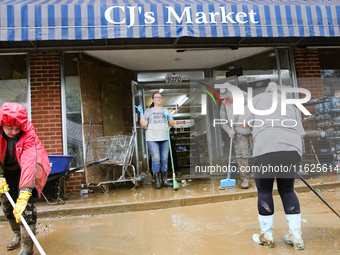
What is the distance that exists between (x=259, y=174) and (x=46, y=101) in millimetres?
4754

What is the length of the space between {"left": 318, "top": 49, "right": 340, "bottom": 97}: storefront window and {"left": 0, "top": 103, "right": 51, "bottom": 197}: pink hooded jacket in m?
6.67

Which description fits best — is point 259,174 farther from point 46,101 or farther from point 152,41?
point 46,101

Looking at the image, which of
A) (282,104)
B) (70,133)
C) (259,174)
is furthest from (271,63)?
(70,133)

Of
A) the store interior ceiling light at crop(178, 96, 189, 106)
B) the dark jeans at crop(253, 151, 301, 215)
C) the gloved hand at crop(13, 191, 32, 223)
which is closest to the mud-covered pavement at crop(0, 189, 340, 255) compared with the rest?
the dark jeans at crop(253, 151, 301, 215)

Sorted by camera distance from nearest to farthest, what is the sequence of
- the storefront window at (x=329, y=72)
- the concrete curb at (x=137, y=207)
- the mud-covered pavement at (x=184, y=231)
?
the mud-covered pavement at (x=184, y=231) < the concrete curb at (x=137, y=207) < the storefront window at (x=329, y=72)

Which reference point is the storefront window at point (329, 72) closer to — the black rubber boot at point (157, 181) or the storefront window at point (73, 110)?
the black rubber boot at point (157, 181)

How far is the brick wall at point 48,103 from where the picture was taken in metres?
5.60

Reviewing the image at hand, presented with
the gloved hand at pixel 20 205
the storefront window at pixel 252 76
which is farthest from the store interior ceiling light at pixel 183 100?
the gloved hand at pixel 20 205

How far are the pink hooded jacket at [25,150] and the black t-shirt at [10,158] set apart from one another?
4 cm

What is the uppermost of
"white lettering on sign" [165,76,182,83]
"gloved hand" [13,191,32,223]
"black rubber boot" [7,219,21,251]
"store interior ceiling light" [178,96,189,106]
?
"white lettering on sign" [165,76,182,83]

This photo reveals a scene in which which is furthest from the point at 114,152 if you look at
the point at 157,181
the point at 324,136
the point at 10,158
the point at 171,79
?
the point at 324,136

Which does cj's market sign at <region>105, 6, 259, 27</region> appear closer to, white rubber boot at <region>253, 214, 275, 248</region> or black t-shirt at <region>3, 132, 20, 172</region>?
black t-shirt at <region>3, 132, 20, 172</region>

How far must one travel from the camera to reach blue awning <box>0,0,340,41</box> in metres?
4.46

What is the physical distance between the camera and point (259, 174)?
2.83 m
